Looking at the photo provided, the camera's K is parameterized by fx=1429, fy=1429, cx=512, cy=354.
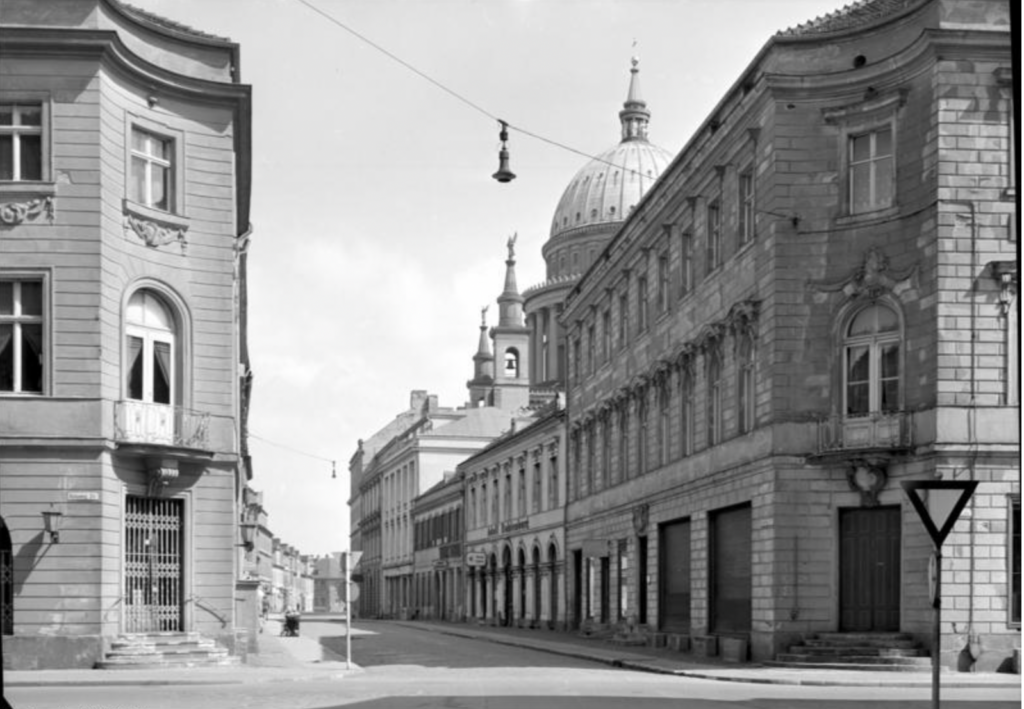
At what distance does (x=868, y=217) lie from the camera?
30359 millimetres

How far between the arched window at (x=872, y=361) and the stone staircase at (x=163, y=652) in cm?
1412

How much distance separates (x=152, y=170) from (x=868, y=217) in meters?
14.8

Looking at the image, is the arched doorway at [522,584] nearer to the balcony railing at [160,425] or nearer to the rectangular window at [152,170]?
the balcony railing at [160,425]

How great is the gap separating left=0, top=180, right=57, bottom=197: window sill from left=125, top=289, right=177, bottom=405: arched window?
2.59 metres

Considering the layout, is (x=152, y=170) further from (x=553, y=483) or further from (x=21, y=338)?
(x=553, y=483)

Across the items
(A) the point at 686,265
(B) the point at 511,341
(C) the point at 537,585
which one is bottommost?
(C) the point at 537,585

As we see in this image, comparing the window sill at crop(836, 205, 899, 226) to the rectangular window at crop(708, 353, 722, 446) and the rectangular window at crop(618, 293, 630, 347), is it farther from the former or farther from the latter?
the rectangular window at crop(618, 293, 630, 347)

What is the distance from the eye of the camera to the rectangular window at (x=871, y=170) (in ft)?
99.5

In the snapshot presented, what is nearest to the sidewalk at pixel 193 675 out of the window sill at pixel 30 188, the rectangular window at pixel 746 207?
the window sill at pixel 30 188

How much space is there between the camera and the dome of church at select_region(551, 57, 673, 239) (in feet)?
366

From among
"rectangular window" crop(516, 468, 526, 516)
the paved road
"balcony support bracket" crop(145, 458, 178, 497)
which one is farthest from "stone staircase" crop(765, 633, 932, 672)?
"rectangular window" crop(516, 468, 526, 516)

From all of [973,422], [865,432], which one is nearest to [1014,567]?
[973,422]

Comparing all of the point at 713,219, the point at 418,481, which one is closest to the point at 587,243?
the point at 418,481

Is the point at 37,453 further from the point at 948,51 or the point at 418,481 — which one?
the point at 418,481
